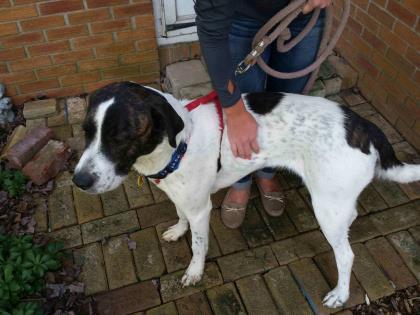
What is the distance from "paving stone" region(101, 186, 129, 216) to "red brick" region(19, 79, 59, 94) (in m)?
1.45

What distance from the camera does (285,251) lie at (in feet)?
9.57

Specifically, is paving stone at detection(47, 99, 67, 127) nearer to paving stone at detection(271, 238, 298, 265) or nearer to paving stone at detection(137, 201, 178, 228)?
paving stone at detection(137, 201, 178, 228)

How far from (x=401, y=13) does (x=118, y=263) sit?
2.99 m

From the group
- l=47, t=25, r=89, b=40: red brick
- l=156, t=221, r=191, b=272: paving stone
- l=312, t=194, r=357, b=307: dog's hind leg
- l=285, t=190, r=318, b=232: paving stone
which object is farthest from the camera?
l=47, t=25, r=89, b=40: red brick

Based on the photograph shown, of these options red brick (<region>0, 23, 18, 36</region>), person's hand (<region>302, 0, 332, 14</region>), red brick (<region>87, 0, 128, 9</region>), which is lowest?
red brick (<region>0, 23, 18, 36</region>)

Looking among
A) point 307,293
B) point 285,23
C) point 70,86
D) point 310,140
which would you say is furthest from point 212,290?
point 70,86

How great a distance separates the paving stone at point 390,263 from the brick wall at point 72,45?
2661 mm

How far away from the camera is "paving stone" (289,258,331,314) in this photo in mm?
2656

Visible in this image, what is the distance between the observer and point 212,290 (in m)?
2.72

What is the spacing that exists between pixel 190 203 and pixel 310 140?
0.78 meters

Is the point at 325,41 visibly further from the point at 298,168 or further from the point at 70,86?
the point at 70,86

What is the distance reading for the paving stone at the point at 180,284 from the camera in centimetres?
271

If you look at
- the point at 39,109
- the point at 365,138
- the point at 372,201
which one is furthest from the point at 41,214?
the point at 372,201

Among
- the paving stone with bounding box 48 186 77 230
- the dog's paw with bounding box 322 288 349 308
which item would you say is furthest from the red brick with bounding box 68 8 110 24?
the dog's paw with bounding box 322 288 349 308
